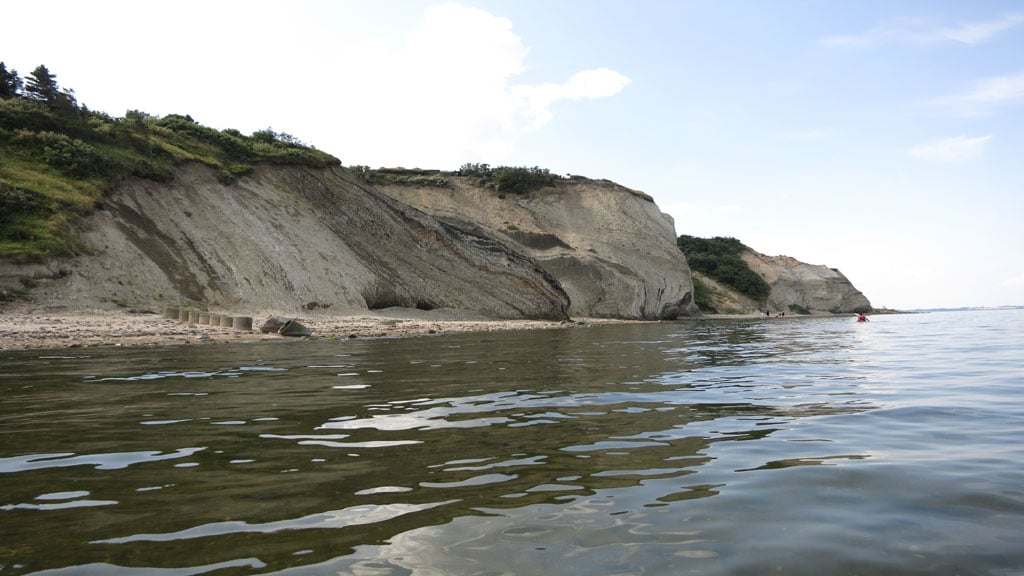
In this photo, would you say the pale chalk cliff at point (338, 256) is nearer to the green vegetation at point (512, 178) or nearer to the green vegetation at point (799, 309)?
the green vegetation at point (512, 178)

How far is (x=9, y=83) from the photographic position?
33.7 m

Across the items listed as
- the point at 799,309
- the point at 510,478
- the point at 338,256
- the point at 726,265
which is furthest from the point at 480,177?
the point at 510,478

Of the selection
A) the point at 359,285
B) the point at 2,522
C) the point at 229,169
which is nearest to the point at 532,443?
the point at 2,522

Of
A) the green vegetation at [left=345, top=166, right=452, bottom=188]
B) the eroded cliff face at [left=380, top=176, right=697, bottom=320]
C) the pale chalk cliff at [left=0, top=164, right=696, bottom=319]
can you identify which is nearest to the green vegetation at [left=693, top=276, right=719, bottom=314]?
the eroded cliff face at [left=380, top=176, right=697, bottom=320]

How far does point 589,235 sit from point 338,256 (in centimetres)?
2861

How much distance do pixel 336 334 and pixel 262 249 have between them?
14.6 meters

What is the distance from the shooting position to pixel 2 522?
3.40 m

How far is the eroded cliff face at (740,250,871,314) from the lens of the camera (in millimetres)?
83625

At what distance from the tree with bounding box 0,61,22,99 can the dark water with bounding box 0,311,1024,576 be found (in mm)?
34082

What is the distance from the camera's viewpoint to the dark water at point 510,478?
9.70 feet

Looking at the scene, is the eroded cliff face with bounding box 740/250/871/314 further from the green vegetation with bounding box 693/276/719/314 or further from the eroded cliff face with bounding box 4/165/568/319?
the eroded cliff face with bounding box 4/165/568/319

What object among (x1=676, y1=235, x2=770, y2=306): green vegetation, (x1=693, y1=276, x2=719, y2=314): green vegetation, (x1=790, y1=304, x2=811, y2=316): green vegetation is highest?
(x1=676, y1=235, x2=770, y2=306): green vegetation

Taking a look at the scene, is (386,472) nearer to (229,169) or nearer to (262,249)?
(262,249)

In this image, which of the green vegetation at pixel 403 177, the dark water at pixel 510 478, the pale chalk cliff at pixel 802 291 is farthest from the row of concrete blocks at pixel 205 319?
the pale chalk cliff at pixel 802 291
